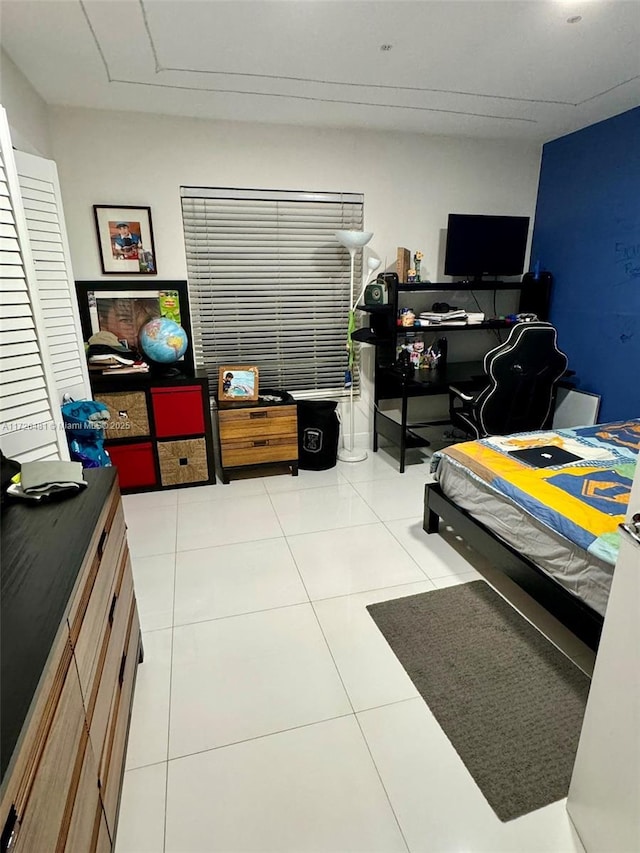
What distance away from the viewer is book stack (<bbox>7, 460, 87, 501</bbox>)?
136 cm

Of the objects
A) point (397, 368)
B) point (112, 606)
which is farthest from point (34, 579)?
point (397, 368)

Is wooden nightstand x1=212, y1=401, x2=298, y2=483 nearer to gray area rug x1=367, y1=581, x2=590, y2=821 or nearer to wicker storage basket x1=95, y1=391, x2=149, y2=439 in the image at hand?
wicker storage basket x1=95, y1=391, x2=149, y2=439

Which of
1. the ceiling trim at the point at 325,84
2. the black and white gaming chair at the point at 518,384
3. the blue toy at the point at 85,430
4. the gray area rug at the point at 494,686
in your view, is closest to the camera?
the gray area rug at the point at 494,686

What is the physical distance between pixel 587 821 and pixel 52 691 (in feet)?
4.51

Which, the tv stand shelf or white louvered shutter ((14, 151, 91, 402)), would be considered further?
the tv stand shelf

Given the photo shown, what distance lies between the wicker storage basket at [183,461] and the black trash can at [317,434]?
2.58 ft

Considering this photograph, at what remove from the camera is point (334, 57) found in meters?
2.36

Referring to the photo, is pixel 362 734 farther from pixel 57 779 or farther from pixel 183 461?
pixel 183 461

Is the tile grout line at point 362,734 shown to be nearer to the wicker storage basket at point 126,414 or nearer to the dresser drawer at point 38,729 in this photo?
the dresser drawer at point 38,729

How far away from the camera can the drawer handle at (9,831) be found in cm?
61

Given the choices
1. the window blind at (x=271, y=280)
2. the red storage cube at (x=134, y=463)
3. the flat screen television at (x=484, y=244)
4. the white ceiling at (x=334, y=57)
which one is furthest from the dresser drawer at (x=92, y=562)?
the flat screen television at (x=484, y=244)

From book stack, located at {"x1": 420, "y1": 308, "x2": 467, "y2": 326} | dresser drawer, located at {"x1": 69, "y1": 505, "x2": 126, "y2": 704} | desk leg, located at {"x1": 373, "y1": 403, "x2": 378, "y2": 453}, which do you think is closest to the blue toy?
dresser drawer, located at {"x1": 69, "y1": 505, "x2": 126, "y2": 704}

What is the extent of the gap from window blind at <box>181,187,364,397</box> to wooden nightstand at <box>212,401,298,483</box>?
47 centimetres

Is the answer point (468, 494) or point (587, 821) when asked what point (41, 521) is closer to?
point (587, 821)
